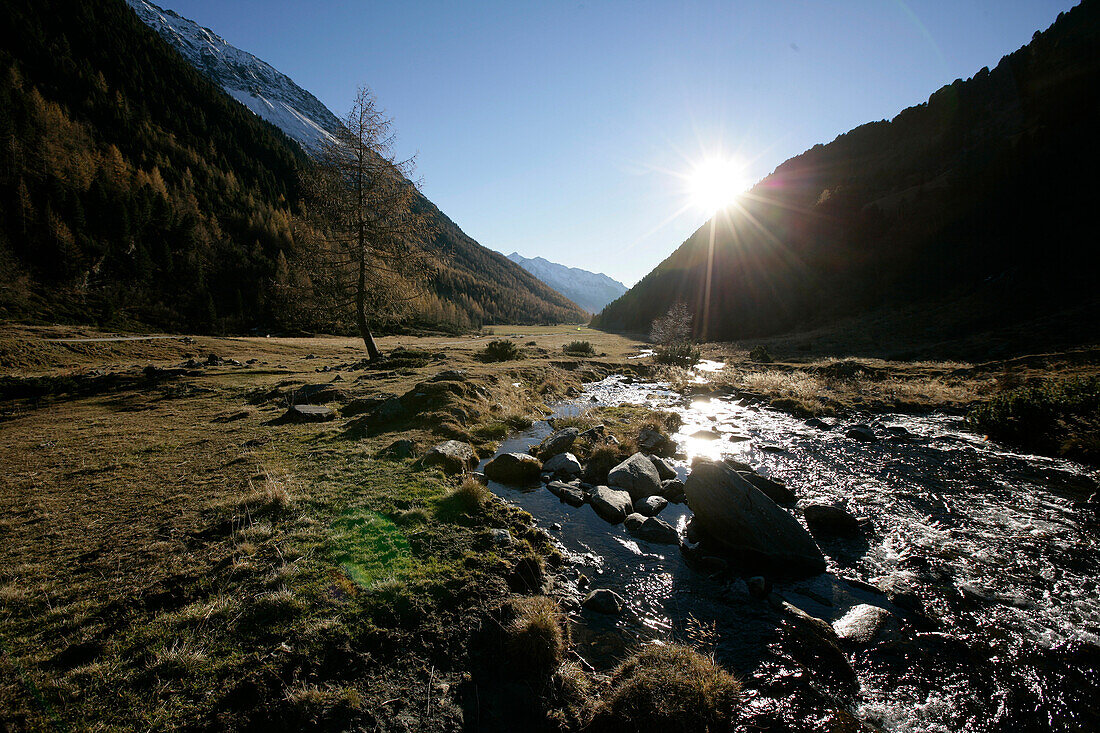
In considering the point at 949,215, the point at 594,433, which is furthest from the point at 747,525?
the point at 949,215

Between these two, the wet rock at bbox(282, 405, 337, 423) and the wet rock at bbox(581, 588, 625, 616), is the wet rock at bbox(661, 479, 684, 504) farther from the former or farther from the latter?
the wet rock at bbox(282, 405, 337, 423)

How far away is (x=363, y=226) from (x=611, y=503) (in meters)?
22.7

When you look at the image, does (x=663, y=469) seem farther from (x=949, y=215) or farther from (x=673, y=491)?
(x=949, y=215)

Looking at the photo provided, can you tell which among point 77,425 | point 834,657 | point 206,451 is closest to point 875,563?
point 834,657

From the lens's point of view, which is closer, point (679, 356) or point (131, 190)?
point (679, 356)

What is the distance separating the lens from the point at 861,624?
620cm

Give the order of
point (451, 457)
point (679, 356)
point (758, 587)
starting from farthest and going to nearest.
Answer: point (679, 356) → point (451, 457) → point (758, 587)

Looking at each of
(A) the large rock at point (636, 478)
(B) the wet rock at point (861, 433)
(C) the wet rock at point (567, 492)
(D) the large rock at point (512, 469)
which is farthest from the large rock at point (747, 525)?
(B) the wet rock at point (861, 433)

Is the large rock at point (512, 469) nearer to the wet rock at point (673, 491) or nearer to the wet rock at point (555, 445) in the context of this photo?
the wet rock at point (555, 445)

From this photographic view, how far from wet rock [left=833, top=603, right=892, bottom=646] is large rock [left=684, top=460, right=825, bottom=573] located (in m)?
1.19

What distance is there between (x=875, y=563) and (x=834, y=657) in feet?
11.5

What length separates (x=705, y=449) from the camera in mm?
15094

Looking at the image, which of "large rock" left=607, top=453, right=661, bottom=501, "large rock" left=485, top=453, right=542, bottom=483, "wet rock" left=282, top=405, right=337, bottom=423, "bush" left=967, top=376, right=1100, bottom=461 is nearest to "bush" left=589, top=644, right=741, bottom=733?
"large rock" left=607, top=453, right=661, bottom=501

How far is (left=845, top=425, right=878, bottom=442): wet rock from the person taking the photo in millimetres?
16062
